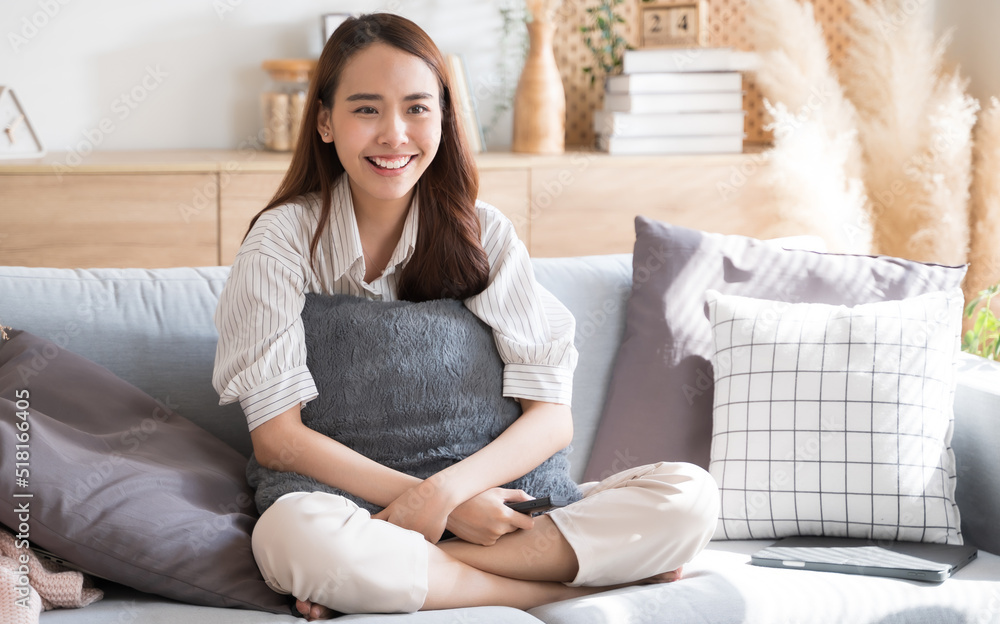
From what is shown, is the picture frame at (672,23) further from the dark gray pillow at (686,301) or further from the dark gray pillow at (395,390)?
the dark gray pillow at (395,390)

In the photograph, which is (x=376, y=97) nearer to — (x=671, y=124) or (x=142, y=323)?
(x=142, y=323)

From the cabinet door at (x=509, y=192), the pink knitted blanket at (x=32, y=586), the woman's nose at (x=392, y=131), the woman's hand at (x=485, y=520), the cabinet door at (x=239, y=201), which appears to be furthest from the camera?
the cabinet door at (x=509, y=192)

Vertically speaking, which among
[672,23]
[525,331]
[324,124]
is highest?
[672,23]

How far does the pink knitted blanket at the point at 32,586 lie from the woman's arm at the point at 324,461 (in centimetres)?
29

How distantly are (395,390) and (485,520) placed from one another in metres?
0.23

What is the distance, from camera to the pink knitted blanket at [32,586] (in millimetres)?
→ 1036

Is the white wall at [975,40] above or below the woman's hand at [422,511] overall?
above

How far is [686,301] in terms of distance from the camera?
66.2 inches

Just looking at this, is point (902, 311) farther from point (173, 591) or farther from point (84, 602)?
point (84, 602)

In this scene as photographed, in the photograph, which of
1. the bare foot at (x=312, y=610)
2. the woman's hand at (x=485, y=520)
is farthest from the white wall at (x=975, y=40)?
the bare foot at (x=312, y=610)

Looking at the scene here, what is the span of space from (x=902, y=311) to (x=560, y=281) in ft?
1.95

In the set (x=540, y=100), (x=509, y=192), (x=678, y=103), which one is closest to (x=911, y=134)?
(x=678, y=103)

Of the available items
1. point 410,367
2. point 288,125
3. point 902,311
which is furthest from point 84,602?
point 288,125

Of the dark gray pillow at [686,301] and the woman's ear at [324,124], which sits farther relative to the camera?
the dark gray pillow at [686,301]
